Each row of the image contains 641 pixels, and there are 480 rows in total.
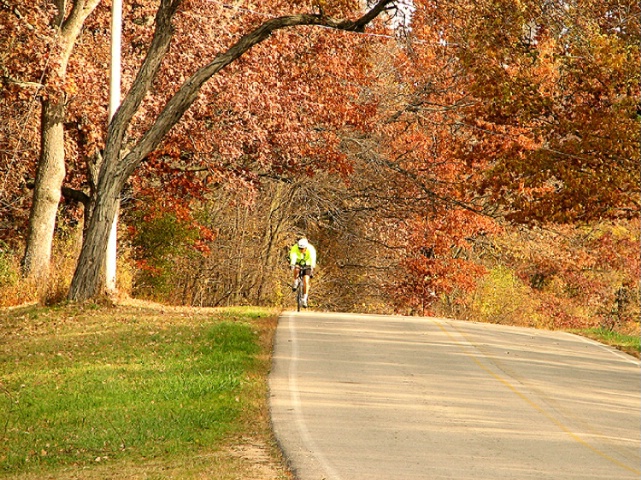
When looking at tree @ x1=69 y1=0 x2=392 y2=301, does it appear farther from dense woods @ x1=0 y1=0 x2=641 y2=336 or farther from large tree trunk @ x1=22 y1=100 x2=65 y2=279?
large tree trunk @ x1=22 y1=100 x2=65 y2=279

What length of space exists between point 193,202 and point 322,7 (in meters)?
16.5

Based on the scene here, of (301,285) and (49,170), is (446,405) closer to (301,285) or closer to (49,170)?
(301,285)

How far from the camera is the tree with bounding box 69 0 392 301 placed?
2303cm

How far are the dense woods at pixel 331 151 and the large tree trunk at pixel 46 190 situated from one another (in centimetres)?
5

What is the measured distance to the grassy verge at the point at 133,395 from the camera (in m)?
11.4

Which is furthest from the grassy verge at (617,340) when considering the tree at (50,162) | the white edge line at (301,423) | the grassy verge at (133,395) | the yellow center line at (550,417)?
the tree at (50,162)

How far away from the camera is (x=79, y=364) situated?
17.5 metres

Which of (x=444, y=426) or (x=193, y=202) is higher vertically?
(x=193, y=202)

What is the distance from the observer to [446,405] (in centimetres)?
1473

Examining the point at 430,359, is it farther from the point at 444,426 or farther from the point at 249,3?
the point at 249,3

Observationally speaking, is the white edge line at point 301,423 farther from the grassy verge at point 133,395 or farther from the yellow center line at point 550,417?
the yellow center line at point 550,417

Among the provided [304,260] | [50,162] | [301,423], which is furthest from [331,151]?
[301,423]

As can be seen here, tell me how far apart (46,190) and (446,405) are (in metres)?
14.6

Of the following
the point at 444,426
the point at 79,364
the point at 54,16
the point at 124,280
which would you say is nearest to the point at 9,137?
the point at 54,16
